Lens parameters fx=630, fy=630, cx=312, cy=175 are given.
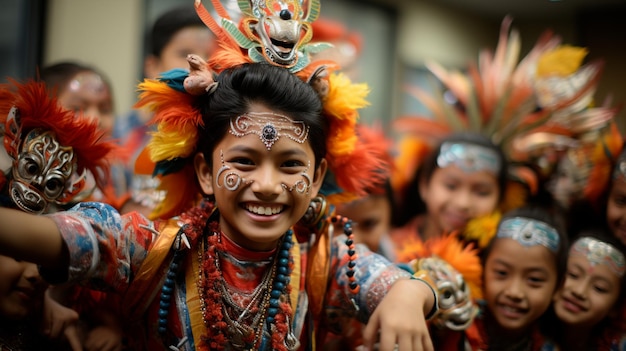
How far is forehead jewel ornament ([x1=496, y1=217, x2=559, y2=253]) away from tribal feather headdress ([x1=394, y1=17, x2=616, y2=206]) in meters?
0.54

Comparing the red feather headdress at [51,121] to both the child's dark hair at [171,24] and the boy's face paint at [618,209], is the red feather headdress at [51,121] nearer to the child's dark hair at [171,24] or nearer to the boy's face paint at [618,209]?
the child's dark hair at [171,24]

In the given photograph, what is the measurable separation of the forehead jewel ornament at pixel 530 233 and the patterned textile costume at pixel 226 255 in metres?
0.55

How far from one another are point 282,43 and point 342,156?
1.09ft

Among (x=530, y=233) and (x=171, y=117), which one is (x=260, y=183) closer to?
(x=171, y=117)

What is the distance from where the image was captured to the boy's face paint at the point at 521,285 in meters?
1.84

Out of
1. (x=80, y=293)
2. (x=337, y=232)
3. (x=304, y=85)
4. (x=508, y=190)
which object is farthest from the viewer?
(x=508, y=190)

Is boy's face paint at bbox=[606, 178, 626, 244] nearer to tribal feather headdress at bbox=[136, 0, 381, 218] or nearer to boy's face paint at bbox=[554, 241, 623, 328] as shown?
boy's face paint at bbox=[554, 241, 623, 328]

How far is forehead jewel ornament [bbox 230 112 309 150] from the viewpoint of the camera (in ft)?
4.50

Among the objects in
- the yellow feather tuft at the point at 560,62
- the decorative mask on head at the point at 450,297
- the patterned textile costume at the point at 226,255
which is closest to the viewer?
the patterned textile costume at the point at 226,255

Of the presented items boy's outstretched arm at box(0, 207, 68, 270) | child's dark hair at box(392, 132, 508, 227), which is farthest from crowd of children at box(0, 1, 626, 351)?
child's dark hair at box(392, 132, 508, 227)

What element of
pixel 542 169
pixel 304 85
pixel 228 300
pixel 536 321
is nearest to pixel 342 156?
pixel 304 85

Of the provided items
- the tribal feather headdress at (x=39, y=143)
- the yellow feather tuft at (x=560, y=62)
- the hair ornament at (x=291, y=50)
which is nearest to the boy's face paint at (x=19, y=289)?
the tribal feather headdress at (x=39, y=143)

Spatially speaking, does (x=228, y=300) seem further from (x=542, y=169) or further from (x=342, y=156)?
(x=542, y=169)

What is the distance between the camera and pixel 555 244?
1.88 meters
